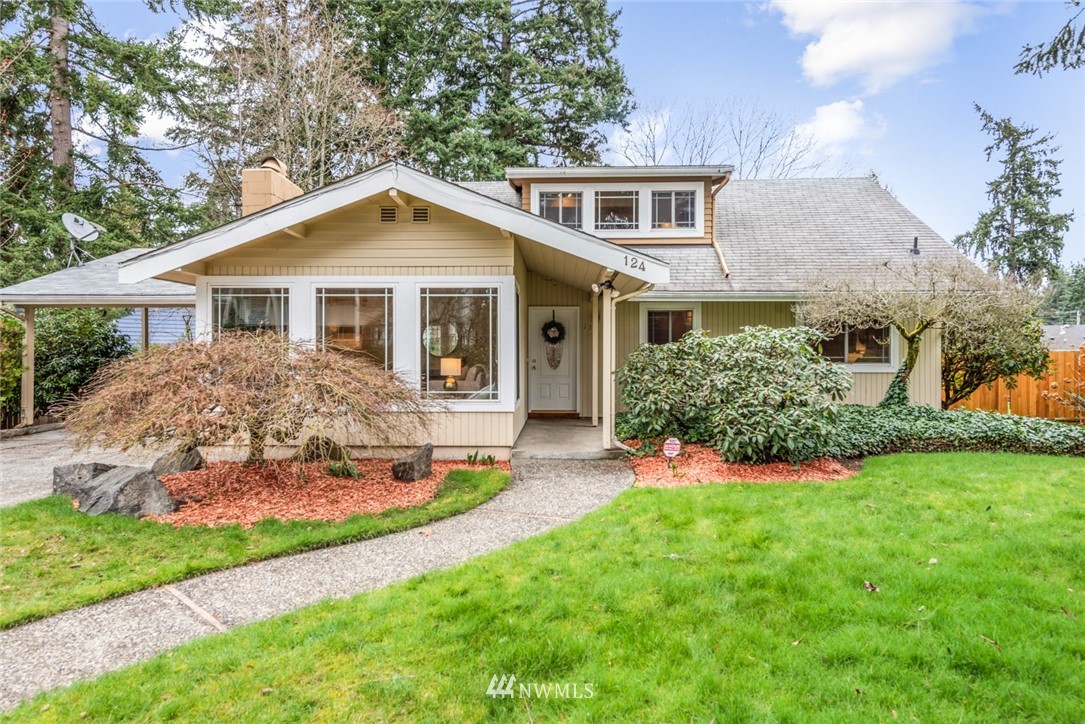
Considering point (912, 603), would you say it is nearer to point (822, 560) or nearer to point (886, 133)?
point (822, 560)

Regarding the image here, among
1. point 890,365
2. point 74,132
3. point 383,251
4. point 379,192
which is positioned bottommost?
point 890,365

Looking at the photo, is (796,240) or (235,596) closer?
(235,596)

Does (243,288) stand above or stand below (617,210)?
below

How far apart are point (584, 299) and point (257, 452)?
6.45 m

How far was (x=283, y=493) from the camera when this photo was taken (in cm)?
518

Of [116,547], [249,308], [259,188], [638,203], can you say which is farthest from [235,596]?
[638,203]

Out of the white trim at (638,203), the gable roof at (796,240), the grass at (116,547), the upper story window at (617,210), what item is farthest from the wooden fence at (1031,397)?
the grass at (116,547)

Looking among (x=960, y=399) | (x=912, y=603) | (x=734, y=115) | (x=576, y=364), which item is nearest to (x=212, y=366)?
(x=912, y=603)

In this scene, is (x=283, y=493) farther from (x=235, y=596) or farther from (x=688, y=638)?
(x=688, y=638)

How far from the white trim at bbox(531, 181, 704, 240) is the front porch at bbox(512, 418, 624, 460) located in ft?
12.8

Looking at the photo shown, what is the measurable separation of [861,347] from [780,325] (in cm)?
148

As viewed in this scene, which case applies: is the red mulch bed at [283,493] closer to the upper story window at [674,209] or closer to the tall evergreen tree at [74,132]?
the upper story window at [674,209]

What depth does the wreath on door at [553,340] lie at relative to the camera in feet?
32.4

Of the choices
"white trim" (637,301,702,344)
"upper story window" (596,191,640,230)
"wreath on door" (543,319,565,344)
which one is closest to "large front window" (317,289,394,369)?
"wreath on door" (543,319,565,344)
